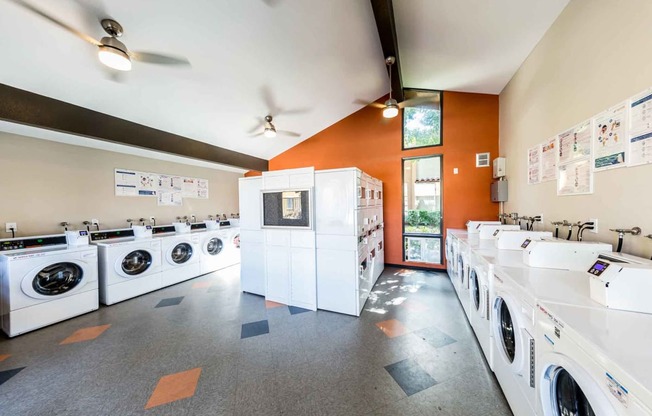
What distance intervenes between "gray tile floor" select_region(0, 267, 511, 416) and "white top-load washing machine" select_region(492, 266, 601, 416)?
34 centimetres

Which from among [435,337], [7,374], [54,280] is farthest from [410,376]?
[54,280]

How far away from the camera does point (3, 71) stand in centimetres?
188

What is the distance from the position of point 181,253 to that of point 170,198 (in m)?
1.17

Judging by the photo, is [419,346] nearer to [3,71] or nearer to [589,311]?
[589,311]

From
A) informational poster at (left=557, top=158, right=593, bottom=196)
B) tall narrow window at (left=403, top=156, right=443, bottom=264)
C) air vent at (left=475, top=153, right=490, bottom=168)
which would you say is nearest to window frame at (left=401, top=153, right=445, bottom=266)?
tall narrow window at (left=403, top=156, right=443, bottom=264)

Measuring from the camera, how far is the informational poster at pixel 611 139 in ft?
4.73

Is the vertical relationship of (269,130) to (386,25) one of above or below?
below

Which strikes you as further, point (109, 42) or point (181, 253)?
point (181, 253)

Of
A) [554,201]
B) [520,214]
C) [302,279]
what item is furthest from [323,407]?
[520,214]

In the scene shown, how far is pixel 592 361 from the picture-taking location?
27.7 inches

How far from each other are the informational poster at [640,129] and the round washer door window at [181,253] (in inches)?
205

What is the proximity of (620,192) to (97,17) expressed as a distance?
13.1 feet

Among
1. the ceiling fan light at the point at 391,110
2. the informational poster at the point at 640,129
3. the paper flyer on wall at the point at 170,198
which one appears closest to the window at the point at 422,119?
the ceiling fan light at the point at 391,110

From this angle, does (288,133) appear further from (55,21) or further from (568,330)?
(568,330)
